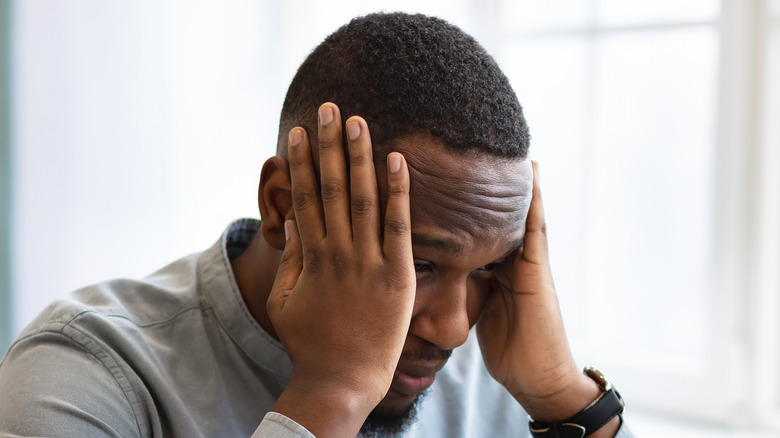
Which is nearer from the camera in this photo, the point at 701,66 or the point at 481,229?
the point at 481,229

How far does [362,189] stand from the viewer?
934mm

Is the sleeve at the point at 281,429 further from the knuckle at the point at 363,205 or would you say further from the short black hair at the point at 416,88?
the short black hair at the point at 416,88

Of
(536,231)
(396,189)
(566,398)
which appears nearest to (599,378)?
(566,398)

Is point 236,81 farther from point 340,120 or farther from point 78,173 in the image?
point 340,120

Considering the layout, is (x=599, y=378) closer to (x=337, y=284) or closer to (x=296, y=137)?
(x=337, y=284)

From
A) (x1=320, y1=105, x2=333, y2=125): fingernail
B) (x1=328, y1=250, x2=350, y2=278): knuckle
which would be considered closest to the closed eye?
(x1=328, y1=250, x2=350, y2=278): knuckle

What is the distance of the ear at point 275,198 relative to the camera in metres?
1.07

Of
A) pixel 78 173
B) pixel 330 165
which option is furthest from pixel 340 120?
pixel 78 173

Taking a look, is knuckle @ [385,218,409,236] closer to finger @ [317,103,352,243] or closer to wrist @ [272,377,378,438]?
finger @ [317,103,352,243]

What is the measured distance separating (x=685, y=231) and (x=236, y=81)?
1.89m

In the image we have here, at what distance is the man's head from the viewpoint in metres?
0.96

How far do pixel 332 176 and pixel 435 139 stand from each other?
0.49 feet

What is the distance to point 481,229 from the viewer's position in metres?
0.99

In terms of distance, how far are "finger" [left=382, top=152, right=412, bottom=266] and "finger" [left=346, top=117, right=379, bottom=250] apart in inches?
0.8
